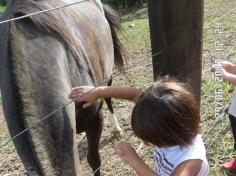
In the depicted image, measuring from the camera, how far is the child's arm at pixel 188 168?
5.08 ft

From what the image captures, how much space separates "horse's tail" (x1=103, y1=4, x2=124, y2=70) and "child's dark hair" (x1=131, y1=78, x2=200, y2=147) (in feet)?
7.43

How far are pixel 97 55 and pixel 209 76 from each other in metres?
1.89

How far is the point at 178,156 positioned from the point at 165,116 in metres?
0.22

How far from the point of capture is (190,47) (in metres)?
1.90

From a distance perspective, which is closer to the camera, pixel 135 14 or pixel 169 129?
pixel 169 129

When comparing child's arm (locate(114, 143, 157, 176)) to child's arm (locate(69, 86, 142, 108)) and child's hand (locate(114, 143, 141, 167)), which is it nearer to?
child's hand (locate(114, 143, 141, 167))

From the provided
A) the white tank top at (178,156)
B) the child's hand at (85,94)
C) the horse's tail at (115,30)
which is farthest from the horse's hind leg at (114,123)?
the white tank top at (178,156)

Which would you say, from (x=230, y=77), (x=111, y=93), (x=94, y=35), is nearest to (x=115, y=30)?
(x=94, y=35)

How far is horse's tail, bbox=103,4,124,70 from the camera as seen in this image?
3.74 metres

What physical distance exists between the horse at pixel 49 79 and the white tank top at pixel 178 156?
377mm

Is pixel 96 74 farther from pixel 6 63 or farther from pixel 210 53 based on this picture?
pixel 210 53

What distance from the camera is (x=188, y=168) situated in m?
1.58

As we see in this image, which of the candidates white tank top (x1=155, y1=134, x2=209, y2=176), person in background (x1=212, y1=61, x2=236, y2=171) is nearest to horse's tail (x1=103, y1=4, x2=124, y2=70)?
person in background (x1=212, y1=61, x2=236, y2=171)

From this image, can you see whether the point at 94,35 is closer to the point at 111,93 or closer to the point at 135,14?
the point at 111,93
